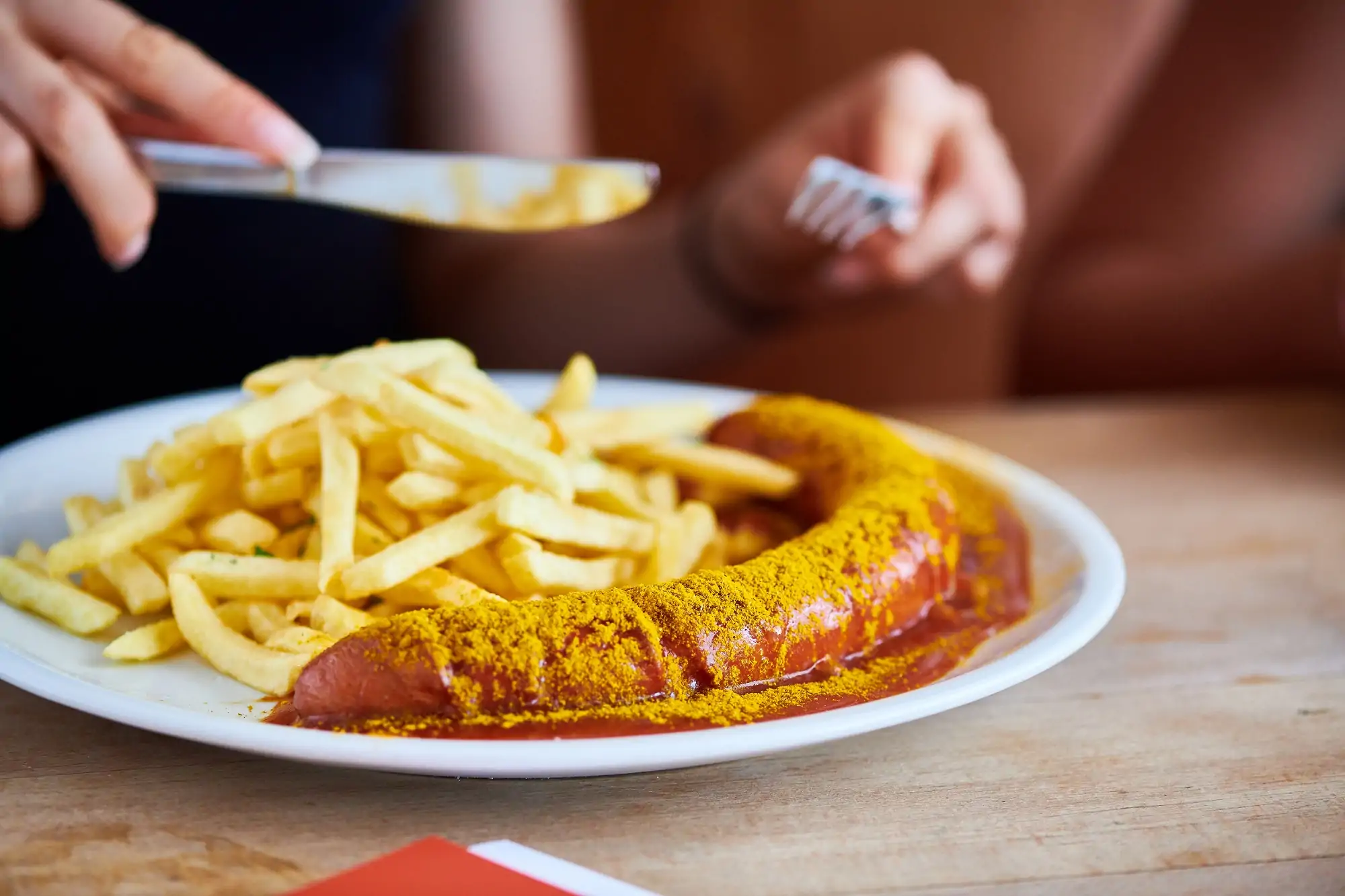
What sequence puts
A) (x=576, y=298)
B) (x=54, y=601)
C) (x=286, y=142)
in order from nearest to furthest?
1. (x=54, y=601)
2. (x=286, y=142)
3. (x=576, y=298)

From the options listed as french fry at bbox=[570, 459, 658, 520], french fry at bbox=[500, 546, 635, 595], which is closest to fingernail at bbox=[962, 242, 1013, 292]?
french fry at bbox=[570, 459, 658, 520]

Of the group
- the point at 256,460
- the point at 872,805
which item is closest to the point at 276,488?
the point at 256,460

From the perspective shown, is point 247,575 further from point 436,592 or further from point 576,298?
point 576,298

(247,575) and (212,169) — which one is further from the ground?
(212,169)

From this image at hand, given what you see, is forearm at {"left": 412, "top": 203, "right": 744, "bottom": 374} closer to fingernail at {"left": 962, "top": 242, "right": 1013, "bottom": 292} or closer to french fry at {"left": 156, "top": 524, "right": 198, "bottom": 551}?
fingernail at {"left": 962, "top": 242, "right": 1013, "bottom": 292}

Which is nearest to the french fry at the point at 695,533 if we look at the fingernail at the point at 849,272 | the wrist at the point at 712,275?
Answer: the fingernail at the point at 849,272

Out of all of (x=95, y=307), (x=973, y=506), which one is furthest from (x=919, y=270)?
(x=95, y=307)

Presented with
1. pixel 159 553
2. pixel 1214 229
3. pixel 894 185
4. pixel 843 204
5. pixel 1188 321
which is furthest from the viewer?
pixel 1214 229
